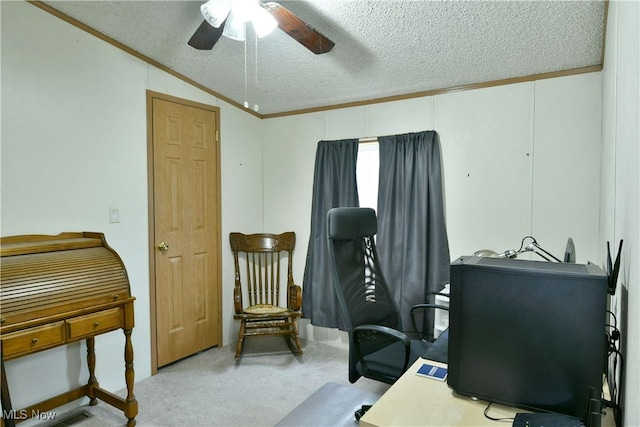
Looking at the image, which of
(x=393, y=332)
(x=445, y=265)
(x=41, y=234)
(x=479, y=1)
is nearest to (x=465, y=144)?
(x=445, y=265)

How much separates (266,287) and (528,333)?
2.99 m

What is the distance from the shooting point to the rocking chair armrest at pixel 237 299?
347 cm

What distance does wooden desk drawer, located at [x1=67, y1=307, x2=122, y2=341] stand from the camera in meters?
2.12

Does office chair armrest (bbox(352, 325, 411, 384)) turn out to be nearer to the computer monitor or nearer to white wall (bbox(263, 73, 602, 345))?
the computer monitor

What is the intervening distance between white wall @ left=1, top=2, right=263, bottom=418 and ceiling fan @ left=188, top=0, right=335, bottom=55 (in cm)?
95

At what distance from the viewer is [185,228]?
10.9ft

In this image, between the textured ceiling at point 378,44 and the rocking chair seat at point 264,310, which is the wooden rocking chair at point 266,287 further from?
the textured ceiling at point 378,44

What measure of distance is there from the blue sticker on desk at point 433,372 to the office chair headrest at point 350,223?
0.91m

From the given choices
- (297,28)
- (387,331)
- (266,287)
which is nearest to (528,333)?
(387,331)

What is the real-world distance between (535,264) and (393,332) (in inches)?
36.1

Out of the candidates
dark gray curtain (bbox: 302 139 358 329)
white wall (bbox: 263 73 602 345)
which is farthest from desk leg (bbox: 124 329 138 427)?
white wall (bbox: 263 73 602 345)

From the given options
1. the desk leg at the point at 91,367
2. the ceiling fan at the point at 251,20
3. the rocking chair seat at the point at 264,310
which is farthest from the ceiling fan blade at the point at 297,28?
the desk leg at the point at 91,367

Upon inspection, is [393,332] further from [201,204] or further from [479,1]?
[201,204]

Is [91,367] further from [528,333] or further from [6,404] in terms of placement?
[528,333]
